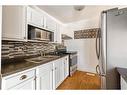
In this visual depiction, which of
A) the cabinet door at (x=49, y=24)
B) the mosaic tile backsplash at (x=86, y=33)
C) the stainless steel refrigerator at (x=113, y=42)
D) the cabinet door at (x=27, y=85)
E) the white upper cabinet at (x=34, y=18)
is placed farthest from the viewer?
the mosaic tile backsplash at (x=86, y=33)

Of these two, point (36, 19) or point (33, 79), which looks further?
point (36, 19)

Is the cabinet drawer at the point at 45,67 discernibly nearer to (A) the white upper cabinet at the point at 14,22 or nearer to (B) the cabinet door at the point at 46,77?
(B) the cabinet door at the point at 46,77

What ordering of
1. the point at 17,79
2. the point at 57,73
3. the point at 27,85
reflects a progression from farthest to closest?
Result: the point at 57,73 < the point at 27,85 < the point at 17,79

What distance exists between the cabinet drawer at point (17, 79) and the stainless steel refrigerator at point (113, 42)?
3.59ft

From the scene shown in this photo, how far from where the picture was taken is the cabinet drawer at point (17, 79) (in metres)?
1.23

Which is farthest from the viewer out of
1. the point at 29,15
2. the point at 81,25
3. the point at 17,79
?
the point at 81,25

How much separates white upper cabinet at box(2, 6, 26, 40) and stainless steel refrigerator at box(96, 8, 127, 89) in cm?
125

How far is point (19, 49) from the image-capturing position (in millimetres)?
2287

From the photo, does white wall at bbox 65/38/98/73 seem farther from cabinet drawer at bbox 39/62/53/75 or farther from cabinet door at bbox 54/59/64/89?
cabinet drawer at bbox 39/62/53/75

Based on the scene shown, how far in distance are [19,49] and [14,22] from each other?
0.62 metres

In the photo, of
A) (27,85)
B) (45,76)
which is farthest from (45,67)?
(27,85)

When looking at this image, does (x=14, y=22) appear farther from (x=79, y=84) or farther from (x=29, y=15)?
(x=79, y=84)

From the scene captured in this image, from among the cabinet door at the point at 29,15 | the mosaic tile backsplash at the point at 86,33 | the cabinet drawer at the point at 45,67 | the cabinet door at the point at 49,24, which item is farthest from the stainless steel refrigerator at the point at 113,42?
the mosaic tile backsplash at the point at 86,33
